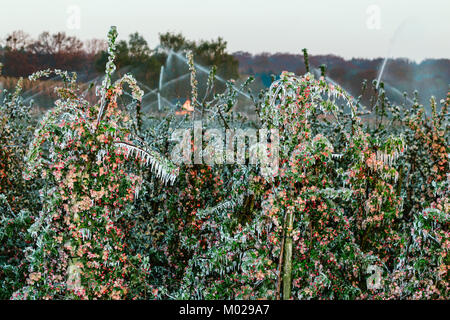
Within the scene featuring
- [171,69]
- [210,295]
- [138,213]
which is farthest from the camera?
[171,69]

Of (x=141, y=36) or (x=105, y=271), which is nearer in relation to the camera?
(x=105, y=271)

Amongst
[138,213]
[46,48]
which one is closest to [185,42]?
[46,48]

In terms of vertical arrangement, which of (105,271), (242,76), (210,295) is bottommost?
(210,295)

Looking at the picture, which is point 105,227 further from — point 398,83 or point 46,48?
point 46,48

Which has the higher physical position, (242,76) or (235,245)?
(242,76)

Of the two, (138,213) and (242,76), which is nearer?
(138,213)

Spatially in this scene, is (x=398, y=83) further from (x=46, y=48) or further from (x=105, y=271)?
(x=46, y=48)

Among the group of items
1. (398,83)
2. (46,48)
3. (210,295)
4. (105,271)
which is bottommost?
(210,295)

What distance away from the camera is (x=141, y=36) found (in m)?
16.4
